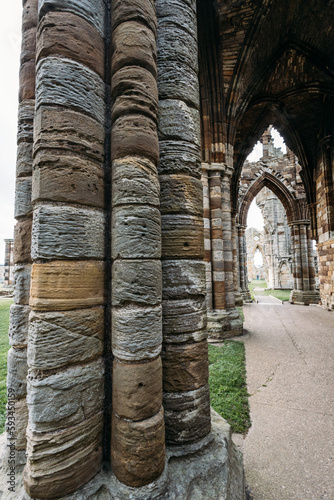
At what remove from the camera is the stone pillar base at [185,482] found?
116 cm

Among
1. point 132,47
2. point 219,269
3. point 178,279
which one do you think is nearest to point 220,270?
point 219,269

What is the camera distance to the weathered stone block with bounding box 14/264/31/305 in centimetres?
150

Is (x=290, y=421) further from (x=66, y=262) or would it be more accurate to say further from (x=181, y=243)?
(x=66, y=262)

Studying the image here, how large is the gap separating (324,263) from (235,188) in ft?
15.8

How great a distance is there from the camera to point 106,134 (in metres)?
1.45

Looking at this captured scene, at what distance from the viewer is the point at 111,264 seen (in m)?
1.39

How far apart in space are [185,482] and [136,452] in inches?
12.4

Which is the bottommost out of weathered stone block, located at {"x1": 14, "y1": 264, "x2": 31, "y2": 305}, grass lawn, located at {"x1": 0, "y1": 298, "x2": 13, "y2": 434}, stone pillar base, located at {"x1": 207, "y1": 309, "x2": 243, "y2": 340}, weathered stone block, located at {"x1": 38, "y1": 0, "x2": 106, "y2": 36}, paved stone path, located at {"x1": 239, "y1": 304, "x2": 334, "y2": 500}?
paved stone path, located at {"x1": 239, "y1": 304, "x2": 334, "y2": 500}

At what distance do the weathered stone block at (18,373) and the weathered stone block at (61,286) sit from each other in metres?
0.50

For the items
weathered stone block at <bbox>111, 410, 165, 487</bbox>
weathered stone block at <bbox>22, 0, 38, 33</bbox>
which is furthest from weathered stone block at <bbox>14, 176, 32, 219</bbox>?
weathered stone block at <bbox>111, 410, 165, 487</bbox>

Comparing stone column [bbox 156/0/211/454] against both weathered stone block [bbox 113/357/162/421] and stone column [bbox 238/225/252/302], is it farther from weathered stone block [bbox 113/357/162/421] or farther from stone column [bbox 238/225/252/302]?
stone column [bbox 238/225/252/302]

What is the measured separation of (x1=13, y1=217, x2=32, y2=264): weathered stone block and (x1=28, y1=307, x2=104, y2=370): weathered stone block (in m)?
0.51

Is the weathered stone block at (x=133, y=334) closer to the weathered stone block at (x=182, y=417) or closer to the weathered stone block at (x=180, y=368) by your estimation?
the weathered stone block at (x=180, y=368)

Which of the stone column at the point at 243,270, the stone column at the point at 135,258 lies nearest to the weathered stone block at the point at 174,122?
the stone column at the point at 135,258
